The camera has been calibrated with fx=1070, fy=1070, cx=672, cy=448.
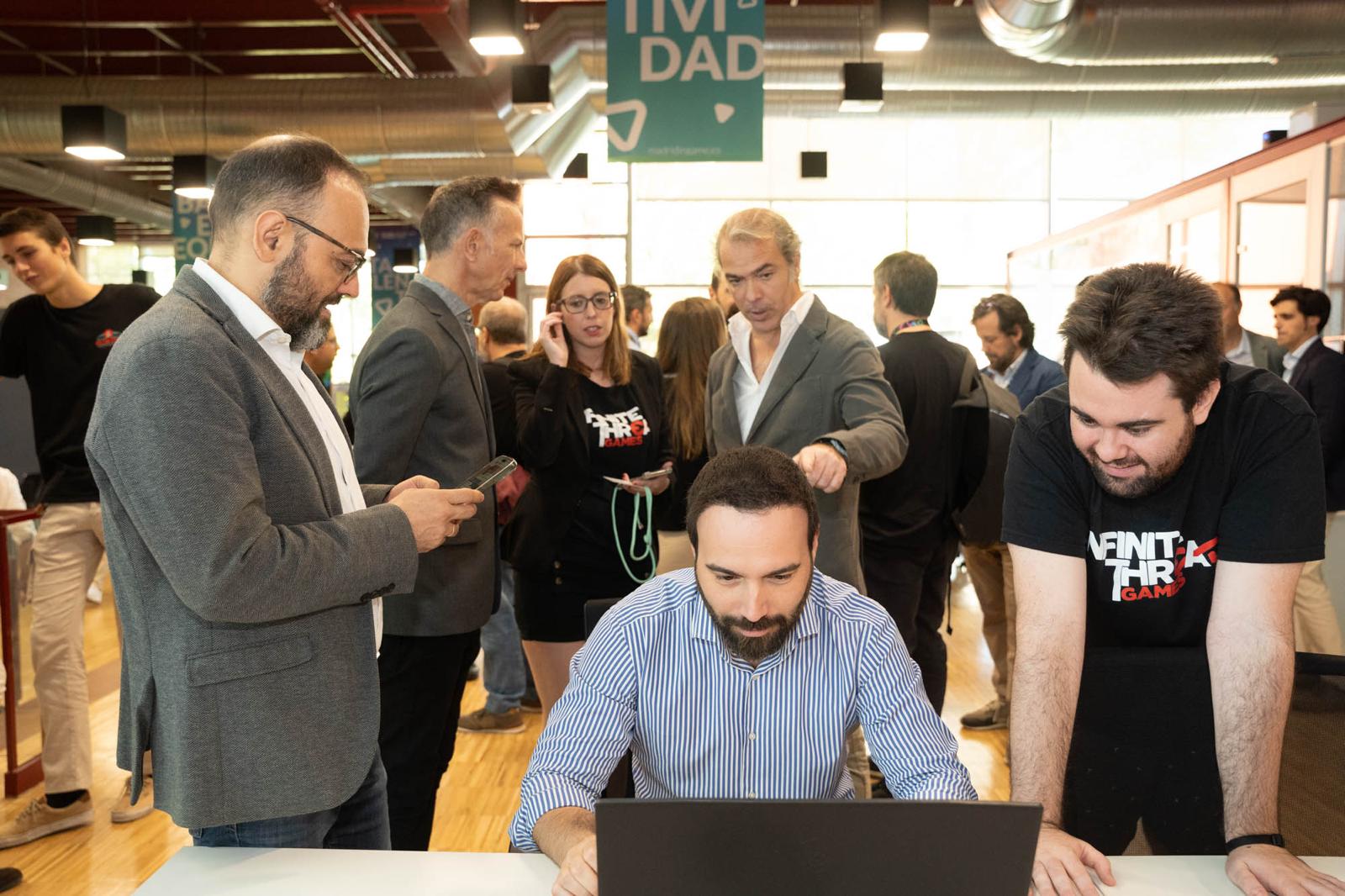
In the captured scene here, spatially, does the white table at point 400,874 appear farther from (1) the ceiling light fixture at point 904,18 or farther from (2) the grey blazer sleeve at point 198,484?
(1) the ceiling light fixture at point 904,18

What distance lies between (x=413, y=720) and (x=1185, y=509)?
5.36 feet

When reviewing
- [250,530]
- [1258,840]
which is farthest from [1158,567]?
[250,530]

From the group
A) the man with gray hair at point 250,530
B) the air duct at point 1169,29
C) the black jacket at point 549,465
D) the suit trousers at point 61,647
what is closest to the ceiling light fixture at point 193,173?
the suit trousers at point 61,647

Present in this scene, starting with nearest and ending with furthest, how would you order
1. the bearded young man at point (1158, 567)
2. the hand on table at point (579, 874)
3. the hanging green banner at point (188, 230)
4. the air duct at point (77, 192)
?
the hand on table at point (579, 874) < the bearded young man at point (1158, 567) < the hanging green banner at point (188, 230) < the air duct at point (77, 192)

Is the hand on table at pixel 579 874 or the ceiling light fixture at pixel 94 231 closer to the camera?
the hand on table at pixel 579 874

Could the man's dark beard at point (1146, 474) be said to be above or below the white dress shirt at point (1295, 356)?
below

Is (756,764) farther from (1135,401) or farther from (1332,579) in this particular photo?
(1332,579)

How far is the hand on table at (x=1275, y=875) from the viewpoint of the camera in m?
1.35

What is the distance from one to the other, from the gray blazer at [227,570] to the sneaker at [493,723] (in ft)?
10.0

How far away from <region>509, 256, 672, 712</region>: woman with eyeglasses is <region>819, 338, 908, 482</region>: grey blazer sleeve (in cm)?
61

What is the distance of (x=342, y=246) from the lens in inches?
65.1

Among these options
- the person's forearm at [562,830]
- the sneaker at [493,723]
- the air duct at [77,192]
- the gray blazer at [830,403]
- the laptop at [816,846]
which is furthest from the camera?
the air duct at [77,192]

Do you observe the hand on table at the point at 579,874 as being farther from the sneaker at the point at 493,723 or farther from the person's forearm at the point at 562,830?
the sneaker at the point at 493,723

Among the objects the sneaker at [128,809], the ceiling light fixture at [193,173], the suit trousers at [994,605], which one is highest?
the ceiling light fixture at [193,173]
